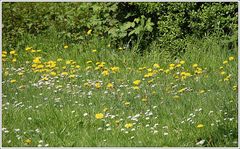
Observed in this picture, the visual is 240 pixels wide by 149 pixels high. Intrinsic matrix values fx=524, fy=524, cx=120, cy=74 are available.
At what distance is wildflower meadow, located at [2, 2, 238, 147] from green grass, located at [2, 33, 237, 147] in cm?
1

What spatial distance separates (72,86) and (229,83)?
6.27 feet

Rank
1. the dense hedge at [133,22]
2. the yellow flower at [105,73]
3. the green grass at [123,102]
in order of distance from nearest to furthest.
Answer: the green grass at [123,102]
the yellow flower at [105,73]
the dense hedge at [133,22]

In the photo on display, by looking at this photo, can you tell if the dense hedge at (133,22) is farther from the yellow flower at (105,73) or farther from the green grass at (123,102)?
the yellow flower at (105,73)

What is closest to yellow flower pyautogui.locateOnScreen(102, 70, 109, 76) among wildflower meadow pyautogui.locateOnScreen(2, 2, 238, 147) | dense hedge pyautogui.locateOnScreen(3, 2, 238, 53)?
wildflower meadow pyautogui.locateOnScreen(2, 2, 238, 147)

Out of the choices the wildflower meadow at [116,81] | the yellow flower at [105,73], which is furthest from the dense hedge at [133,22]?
the yellow flower at [105,73]

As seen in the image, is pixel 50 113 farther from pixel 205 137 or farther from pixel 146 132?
pixel 205 137

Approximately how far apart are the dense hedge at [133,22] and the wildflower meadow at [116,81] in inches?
0.7

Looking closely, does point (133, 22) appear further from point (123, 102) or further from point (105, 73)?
point (123, 102)

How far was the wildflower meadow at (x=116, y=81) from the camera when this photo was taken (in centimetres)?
476

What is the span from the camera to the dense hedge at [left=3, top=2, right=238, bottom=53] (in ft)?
25.3

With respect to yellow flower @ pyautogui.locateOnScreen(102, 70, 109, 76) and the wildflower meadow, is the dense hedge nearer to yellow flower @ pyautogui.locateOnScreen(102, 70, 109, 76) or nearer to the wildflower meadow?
the wildflower meadow

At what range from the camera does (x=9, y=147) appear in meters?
4.74

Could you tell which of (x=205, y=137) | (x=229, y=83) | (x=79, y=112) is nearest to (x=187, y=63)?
(x=229, y=83)

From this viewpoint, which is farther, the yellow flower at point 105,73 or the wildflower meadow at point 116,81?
the yellow flower at point 105,73
